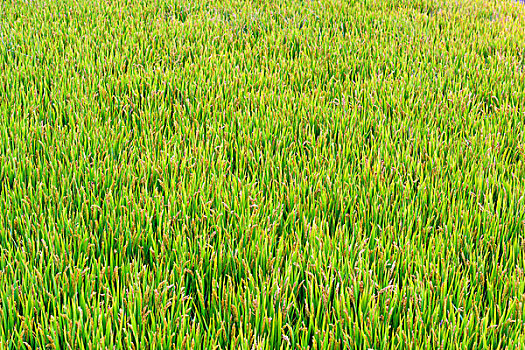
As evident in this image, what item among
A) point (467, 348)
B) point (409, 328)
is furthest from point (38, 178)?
point (467, 348)

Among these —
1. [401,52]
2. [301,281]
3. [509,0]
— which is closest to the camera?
[301,281]

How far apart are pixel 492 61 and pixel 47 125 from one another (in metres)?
2.85

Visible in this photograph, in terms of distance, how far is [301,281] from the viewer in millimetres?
1751

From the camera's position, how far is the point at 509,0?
5945 mm

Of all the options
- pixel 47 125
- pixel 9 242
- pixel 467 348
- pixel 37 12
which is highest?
pixel 37 12

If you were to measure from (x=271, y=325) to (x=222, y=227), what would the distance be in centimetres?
49

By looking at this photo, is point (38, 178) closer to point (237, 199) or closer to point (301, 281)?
point (237, 199)

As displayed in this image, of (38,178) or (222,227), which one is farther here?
(38,178)

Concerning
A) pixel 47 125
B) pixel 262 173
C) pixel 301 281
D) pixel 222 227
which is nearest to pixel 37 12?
pixel 47 125

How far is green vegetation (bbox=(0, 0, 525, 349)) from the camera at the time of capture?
1.54 meters

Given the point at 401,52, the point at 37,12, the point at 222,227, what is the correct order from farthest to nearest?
1. the point at 37,12
2. the point at 401,52
3. the point at 222,227

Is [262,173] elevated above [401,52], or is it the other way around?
[401,52]

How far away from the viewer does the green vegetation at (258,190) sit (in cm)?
154

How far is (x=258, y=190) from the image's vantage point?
2.19 metres
